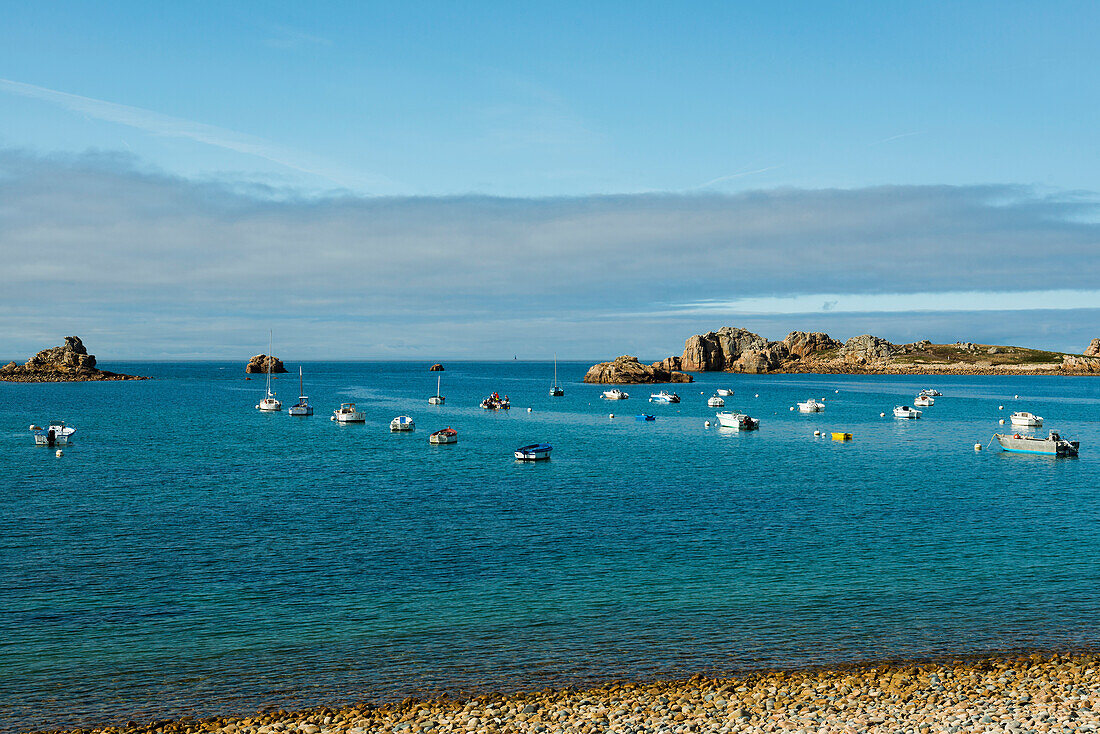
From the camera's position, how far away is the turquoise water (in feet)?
90.5

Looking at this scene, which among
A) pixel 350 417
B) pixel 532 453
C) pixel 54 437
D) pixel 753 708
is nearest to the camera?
pixel 753 708

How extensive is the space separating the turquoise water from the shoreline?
4.53 ft

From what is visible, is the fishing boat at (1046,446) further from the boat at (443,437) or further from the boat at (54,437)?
the boat at (54,437)

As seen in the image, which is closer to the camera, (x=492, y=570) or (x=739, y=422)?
(x=492, y=570)

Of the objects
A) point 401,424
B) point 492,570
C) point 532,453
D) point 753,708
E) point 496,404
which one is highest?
point 496,404

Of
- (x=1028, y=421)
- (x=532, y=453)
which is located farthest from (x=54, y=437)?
(x=1028, y=421)

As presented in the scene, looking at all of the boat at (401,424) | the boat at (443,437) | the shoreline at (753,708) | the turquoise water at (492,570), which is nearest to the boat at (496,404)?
the boat at (401,424)

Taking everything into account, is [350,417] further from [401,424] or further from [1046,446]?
[1046,446]

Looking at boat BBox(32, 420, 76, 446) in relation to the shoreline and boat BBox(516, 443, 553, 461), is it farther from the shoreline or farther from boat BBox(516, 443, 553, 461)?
the shoreline

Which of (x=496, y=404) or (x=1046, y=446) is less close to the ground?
(x=496, y=404)

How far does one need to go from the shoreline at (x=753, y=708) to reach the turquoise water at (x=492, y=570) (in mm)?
1382

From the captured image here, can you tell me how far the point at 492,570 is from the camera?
40.6 m

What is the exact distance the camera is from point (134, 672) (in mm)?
26969

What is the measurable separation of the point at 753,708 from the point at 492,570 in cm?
1954
